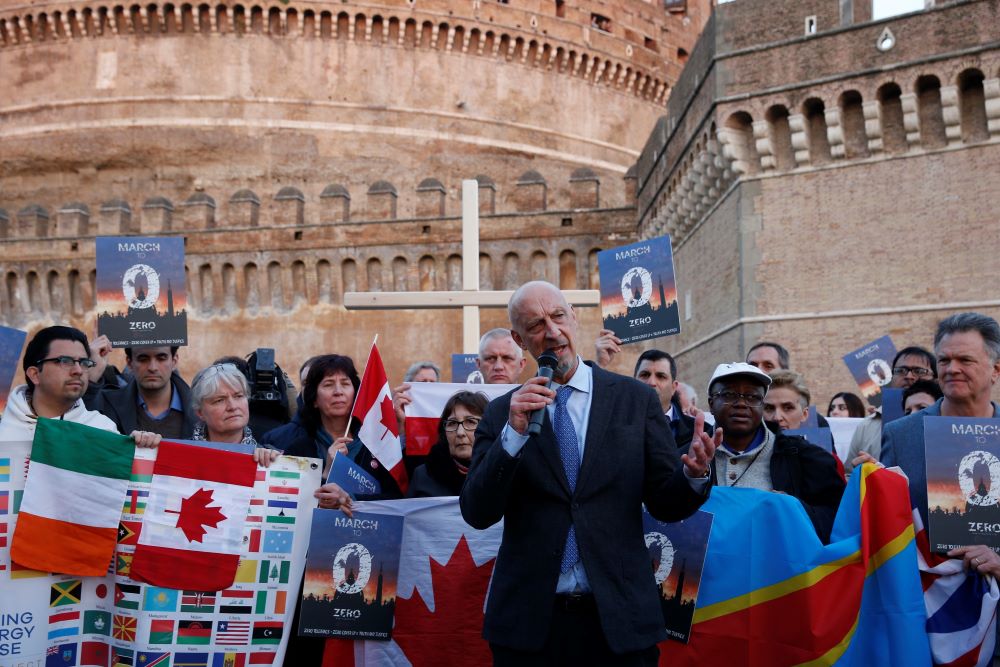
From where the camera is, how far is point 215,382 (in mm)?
→ 4168

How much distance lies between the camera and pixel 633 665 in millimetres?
2834

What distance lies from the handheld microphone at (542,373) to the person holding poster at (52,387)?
196 centimetres

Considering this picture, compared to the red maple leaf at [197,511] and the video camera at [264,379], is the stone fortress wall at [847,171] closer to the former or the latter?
the video camera at [264,379]

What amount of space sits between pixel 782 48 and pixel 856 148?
1.55 metres

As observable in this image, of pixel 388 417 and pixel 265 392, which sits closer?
pixel 388 417

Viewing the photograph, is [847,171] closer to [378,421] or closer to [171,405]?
[378,421]

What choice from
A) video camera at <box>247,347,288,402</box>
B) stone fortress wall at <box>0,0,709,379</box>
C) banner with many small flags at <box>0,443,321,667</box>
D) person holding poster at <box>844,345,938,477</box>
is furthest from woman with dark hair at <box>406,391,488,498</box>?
stone fortress wall at <box>0,0,709,379</box>

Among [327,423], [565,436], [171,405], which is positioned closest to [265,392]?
[171,405]

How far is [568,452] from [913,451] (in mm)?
1595

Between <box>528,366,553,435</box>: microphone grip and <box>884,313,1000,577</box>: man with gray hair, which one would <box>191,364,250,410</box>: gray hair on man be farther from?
<box>884,313,1000,577</box>: man with gray hair

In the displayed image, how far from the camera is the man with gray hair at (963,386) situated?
365cm

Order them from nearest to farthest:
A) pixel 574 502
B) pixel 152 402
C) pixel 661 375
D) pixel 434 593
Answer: pixel 574 502 < pixel 434 593 < pixel 152 402 < pixel 661 375

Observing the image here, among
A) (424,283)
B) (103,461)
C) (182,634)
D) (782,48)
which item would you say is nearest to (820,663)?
(182,634)

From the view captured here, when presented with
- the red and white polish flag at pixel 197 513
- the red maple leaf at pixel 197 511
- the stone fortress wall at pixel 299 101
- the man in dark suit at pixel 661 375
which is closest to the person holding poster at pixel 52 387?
the red and white polish flag at pixel 197 513
